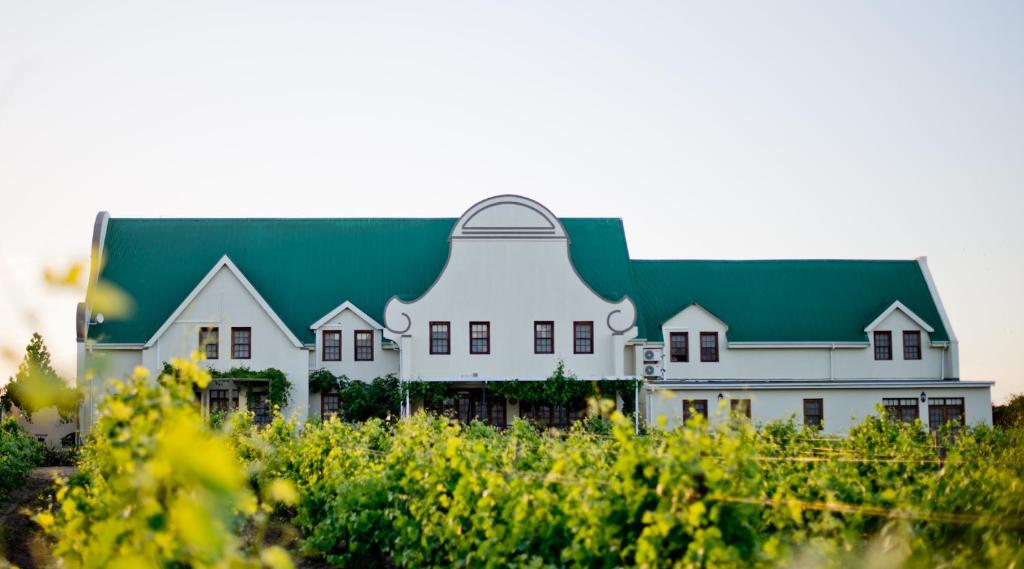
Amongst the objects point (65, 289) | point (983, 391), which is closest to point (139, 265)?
point (983, 391)

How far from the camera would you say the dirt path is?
1555 centimetres

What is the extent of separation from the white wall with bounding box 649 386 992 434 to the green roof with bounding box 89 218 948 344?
8.39 feet

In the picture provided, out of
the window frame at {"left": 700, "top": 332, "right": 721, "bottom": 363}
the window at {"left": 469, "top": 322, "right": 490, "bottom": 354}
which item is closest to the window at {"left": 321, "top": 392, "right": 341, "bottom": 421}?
the window at {"left": 469, "top": 322, "right": 490, "bottom": 354}

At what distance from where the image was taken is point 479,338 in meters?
34.3

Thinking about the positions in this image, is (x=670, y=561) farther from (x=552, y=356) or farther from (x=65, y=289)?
(x=552, y=356)

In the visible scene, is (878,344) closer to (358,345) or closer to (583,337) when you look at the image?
(583,337)

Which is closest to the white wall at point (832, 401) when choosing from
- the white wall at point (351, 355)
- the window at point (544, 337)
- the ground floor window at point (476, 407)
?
the window at point (544, 337)

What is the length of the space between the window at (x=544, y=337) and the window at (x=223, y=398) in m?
9.49

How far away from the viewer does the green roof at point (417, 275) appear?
36.2m

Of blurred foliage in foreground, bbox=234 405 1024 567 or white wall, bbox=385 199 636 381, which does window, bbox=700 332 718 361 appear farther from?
blurred foliage in foreground, bbox=234 405 1024 567

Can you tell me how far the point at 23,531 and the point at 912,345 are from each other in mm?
28233

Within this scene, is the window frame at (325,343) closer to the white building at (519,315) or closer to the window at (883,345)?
the white building at (519,315)

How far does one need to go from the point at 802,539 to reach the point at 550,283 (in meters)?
26.5

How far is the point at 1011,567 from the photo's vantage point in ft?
19.3
